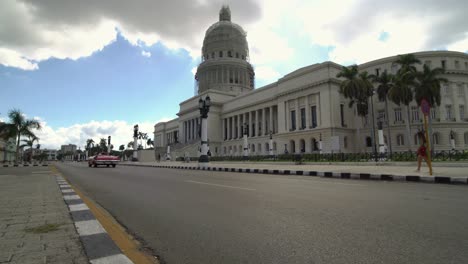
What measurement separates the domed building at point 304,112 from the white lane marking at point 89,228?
104 feet

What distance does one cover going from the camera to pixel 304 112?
54.8 meters

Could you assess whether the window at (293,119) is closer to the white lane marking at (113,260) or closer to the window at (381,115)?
the window at (381,115)

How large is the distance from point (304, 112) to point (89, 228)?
53223 millimetres

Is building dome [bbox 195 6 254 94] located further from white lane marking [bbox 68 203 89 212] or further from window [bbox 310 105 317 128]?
white lane marking [bbox 68 203 89 212]

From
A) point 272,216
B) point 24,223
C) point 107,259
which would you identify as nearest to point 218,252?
point 107,259

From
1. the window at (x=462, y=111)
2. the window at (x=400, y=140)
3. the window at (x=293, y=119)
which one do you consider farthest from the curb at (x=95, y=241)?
the window at (x=462, y=111)

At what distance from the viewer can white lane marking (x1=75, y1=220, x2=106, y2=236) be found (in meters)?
3.91

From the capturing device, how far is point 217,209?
5.59 m

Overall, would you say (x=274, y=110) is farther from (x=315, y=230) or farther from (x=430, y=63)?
(x=315, y=230)

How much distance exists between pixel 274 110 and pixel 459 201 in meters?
59.9

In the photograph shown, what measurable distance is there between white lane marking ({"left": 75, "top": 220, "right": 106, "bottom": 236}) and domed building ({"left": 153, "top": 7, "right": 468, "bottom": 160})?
3178 centimetres

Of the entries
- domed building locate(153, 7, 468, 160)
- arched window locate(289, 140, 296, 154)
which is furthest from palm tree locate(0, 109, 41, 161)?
arched window locate(289, 140, 296, 154)

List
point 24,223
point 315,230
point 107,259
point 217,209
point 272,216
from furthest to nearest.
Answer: point 217,209 → point 272,216 → point 24,223 → point 315,230 → point 107,259

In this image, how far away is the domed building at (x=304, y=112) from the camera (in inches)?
1813
